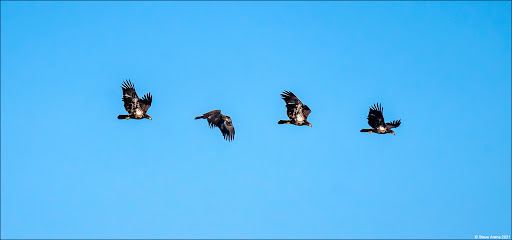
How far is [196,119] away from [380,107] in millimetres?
13687

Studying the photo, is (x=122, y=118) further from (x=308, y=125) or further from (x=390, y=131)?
(x=390, y=131)

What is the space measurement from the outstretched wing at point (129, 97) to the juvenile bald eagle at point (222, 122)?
5.10 metres

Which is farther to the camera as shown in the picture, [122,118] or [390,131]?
[390,131]

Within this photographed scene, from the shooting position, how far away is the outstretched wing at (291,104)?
63781 millimetres

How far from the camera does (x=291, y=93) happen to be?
2506 inches

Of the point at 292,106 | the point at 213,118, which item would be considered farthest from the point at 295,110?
the point at 213,118

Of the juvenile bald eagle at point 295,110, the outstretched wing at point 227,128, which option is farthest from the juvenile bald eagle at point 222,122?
the juvenile bald eagle at point 295,110

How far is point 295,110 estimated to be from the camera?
64.3 meters

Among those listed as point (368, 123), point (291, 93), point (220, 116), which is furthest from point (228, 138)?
point (368, 123)

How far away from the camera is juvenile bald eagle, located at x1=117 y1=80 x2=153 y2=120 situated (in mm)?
62312

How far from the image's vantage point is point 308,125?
215ft

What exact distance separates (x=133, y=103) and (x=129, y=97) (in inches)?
22.2

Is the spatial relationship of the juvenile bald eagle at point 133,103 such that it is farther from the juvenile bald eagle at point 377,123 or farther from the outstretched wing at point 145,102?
the juvenile bald eagle at point 377,123

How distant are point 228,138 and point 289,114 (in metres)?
4.82
